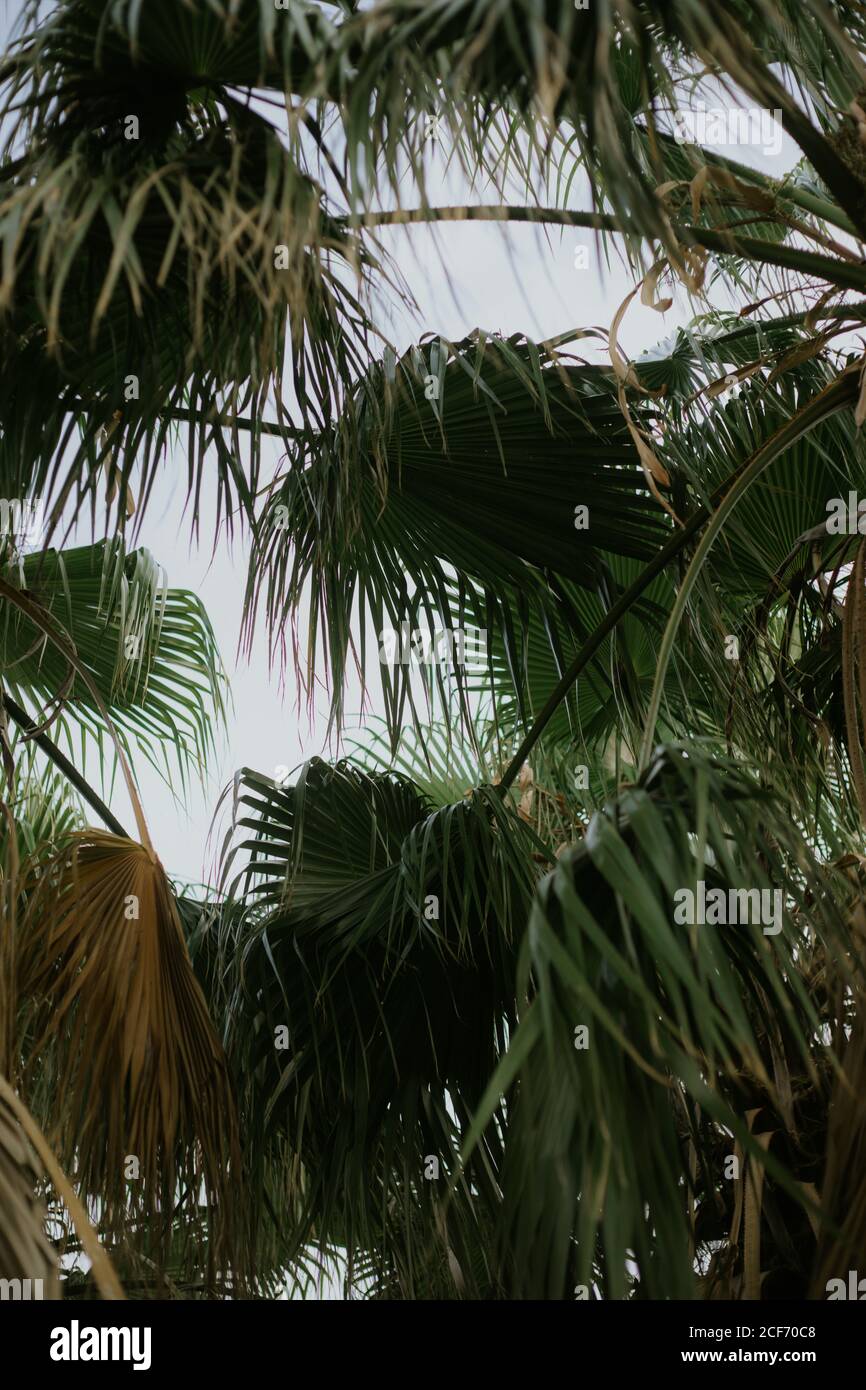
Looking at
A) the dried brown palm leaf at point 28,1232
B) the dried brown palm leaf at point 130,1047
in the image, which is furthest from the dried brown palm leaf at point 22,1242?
the dried brown palm leaf at point 130,1047

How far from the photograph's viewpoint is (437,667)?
1.84m

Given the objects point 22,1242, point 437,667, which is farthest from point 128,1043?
point 437,667

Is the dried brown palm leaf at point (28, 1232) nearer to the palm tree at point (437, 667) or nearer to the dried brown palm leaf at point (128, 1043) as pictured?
the palm tree at point (437, 667)

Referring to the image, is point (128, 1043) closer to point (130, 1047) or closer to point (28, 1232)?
point (130, 1047)

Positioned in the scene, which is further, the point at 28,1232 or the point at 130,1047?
the point at 130,1047

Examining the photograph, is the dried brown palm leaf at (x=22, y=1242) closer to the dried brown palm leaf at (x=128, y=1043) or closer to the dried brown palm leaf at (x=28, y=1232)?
the dried brown palm leaf at (x=28, y=1232)

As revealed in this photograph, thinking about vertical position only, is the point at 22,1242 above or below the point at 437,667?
below

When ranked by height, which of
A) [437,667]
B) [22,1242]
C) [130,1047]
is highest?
[437,667]

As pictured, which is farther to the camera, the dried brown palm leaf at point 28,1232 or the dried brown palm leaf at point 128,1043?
the dried brown palm leaf at point 128,1043

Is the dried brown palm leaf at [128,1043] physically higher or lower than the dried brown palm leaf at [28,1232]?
higher

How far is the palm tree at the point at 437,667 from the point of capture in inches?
37.8

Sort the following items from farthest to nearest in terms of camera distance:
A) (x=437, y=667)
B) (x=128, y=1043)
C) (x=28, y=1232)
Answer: (x=437, y=667)
(x=128, y=1043)
(x=28, y=1232)

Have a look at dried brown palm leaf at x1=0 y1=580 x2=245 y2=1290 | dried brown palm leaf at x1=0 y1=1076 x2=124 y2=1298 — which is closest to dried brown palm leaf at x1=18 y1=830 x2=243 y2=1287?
dried brown palm leaf at x1=0 y1=580 x2=245 y2=1290
